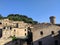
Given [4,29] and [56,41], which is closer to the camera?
[56,41]

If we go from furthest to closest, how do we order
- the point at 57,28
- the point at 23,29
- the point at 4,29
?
1. the point at 23,29
2. the point at 4,29
3. the point at 57,28

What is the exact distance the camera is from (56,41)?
118 feet

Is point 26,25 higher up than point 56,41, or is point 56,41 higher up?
point 26,25

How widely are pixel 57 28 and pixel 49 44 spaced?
4.22 m

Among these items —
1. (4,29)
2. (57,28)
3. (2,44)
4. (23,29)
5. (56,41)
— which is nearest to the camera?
(56,41)

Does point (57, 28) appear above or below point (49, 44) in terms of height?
above

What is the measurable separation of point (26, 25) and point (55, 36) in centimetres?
2008

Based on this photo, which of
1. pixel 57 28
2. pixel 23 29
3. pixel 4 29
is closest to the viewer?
pixel 57 28

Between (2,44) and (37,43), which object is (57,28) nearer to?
(37,43)

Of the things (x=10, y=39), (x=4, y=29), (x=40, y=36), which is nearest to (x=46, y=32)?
(x=40, y=36)

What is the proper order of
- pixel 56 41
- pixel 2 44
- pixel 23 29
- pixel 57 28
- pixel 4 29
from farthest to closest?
pixel 23 29 → pixel 4 29 → pixel 2 44 → pixel 57 28 → pixel 56 41

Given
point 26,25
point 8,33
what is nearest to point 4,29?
point 8,33

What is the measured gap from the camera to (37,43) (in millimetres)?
37000

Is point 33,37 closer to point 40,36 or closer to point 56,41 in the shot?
point 40,36
